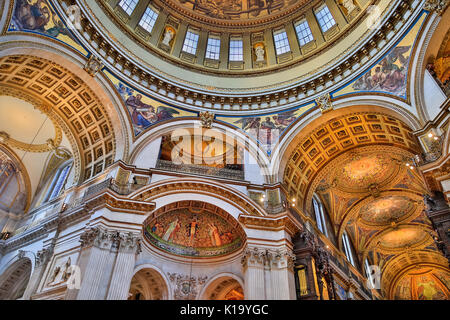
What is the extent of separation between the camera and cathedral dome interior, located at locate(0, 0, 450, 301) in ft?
46.5

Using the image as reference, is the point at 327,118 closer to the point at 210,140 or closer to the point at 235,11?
the point at 210,140

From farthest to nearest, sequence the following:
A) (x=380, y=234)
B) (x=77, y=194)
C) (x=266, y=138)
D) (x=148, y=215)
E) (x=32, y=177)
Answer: (x=380, y=234)
(x=32, y=177)
(x=266, y=138)
(x=77, y=194)
(x=148, y=215)

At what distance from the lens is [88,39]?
1706 centimetres

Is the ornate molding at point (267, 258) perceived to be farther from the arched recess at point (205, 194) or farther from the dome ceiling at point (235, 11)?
the dome ceiling at point (235, 11)

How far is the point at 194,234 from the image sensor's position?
17.2 metres

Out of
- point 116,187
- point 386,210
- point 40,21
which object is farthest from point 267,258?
point 386,210

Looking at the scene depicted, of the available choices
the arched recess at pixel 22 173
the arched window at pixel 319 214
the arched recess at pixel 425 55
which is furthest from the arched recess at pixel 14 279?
the arched recess at pixel 425 55

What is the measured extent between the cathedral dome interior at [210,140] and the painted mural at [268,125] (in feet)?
0.31

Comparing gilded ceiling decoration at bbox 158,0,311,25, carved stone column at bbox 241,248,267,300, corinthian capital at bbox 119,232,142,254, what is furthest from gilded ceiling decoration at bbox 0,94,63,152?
carved stone column at bbox 241,248,267,300

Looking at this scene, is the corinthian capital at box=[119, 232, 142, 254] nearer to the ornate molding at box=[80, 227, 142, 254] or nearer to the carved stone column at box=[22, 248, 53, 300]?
the ornate molding at box=[80, 227, 142, 254]

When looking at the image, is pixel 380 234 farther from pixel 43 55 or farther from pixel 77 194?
pixel 43 55

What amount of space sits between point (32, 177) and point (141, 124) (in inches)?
454

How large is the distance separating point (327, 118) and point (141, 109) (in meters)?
11.3

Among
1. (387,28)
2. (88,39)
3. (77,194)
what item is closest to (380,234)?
(387,28)
